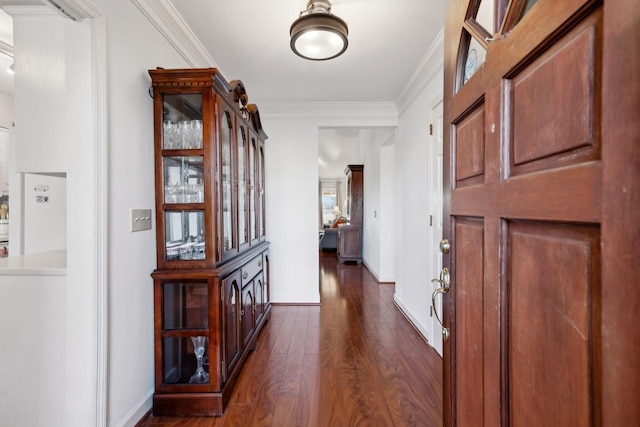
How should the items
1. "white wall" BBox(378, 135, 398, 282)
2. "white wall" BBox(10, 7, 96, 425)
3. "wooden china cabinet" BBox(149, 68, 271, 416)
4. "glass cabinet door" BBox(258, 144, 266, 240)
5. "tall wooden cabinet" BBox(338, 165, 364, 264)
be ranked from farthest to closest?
"tall wooden cabinet" BBox(338, 165, 364, 264), "white wall" BBox(378, 135, 398, 282), "glass cabinet door" BBox(258, 144, 266, 240), "wooden china cabinet" BBox(149, 68, 271, 416), "white wall" BBox(10, 7, 96, 425)

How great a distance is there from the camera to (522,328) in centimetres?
57

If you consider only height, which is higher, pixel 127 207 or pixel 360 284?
pixel 127 207

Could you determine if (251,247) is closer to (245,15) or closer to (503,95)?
(245,15)

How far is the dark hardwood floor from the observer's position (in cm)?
165

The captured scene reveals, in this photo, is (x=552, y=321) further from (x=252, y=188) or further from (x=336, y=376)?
(x=252, y=188)

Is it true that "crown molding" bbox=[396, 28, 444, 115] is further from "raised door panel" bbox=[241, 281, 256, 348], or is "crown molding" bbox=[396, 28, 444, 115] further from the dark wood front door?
"raised door panel" bbox=[241, 281, 256, 348]

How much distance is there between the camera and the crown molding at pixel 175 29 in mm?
1697

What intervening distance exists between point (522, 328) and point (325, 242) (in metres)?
6.94

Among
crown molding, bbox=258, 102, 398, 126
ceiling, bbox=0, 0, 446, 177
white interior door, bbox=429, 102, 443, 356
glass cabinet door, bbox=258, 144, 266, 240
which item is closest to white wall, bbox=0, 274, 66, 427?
ceiling, bbox=0, 0, 446, 177

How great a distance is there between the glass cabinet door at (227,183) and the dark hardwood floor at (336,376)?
3.17 feet

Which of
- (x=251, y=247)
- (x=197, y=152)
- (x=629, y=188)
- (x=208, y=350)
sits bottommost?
(x=208, y=350)

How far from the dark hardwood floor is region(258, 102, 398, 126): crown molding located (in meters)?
2.31

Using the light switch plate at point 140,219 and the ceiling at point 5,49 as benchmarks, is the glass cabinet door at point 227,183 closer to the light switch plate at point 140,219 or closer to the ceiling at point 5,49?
the light switch plate at point 140,219

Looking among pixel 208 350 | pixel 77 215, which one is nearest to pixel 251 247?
pixel 208 350
